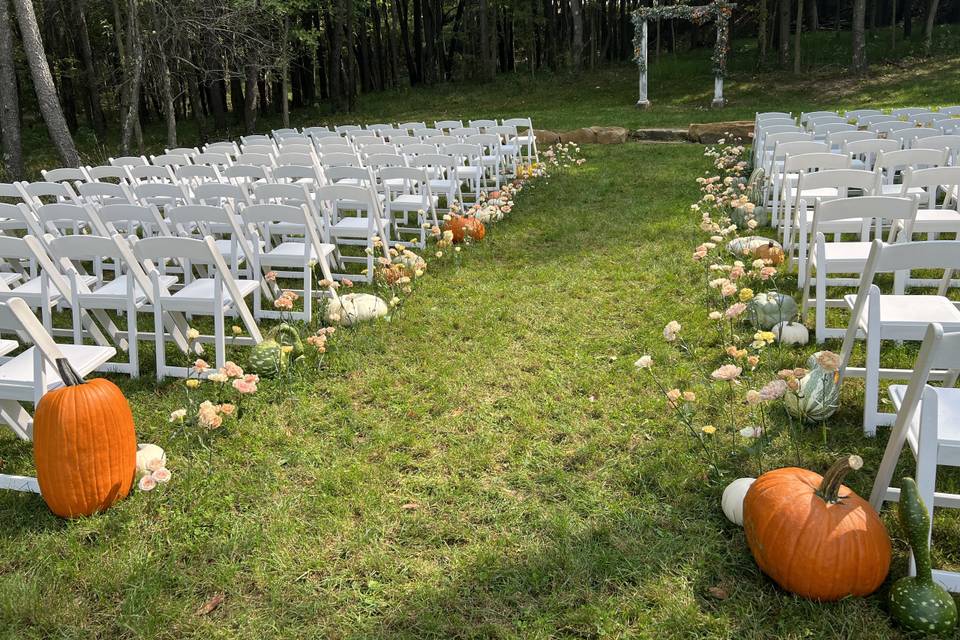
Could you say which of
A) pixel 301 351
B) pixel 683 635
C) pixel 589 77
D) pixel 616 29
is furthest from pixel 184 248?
pixel 616 29

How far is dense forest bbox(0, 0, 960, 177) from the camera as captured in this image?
13055 millimetres

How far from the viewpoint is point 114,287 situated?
434 centimetres

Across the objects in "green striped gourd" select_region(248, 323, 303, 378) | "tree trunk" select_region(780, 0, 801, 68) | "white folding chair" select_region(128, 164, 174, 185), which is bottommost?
"green striped gourd" select_region(248, 323, 303, 378)

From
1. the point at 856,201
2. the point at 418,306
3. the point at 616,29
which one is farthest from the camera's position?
the point at 616,29

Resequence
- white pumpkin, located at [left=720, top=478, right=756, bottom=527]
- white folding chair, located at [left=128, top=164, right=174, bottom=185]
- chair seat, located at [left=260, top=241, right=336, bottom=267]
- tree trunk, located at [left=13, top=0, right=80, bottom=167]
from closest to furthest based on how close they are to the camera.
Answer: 1. white pumpkin, located at [left=720, top=478, right=756, bottom=527]
2. chair seat, located at [left=260, top=241, right=336, bottom=267]
3. white folding chair, located at [left=128, top=164, right=174, bottom=185]
4. tree trunk, located at [left=13, top=0, right=80, bottom=167]

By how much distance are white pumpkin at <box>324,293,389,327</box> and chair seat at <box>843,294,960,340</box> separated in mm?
→ 3105

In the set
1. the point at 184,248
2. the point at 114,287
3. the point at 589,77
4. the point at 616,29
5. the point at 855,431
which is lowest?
the point at 855,431

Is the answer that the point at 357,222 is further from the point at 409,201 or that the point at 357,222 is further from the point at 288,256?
the point at 288,256

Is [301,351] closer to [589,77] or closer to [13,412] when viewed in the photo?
[13,412]

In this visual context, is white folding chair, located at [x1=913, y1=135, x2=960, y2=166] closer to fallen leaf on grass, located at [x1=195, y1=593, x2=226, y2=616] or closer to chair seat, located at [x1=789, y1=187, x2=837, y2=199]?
chair seat, located at [x1=789, y1=187, x2=837, y2=199]

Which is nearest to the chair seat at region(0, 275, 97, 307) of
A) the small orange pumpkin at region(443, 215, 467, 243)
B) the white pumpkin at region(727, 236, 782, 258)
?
the small orange pumpkin at region(443, 215, 467, 243)

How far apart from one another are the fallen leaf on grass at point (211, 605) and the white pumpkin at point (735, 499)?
198 cm

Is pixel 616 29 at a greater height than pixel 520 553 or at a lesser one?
greater

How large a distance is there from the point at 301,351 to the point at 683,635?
2793 millimetres
